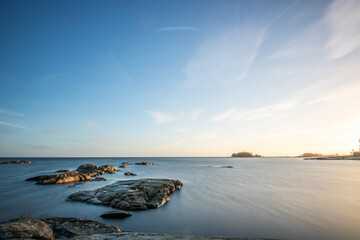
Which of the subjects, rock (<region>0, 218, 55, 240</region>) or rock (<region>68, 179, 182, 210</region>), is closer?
rock (<region>0, 218, 55, 240</region>)

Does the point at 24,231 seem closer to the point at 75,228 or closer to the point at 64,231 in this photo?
the point at 64,231

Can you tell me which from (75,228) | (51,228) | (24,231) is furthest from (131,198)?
(24,231)

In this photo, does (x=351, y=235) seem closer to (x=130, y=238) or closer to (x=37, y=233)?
(x=130, y=238)

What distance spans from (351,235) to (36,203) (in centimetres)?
2587

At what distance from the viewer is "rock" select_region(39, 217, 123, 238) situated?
8.80 meters

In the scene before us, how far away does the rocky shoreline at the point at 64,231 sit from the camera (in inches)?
232

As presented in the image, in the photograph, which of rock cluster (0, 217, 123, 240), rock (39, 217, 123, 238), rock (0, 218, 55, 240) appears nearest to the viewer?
rock (0, 218, 55, 240)

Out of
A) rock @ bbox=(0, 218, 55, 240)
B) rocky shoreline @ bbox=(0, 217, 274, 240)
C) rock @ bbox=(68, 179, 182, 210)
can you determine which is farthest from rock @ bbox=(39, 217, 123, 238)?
rock @ bbox=(68, 179, 182, 210)

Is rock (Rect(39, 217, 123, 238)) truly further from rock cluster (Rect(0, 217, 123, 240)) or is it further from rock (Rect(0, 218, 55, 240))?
rock (Rect(0, 218, 55, 240))

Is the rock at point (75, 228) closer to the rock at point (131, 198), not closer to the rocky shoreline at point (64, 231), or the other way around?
the rocky shoreline at point (64, 231)

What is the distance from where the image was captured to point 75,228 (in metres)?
9.27

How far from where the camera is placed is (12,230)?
585 cm

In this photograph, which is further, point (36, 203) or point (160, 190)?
point (160, 190)

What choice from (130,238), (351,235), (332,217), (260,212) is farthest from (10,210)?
(332,217)
